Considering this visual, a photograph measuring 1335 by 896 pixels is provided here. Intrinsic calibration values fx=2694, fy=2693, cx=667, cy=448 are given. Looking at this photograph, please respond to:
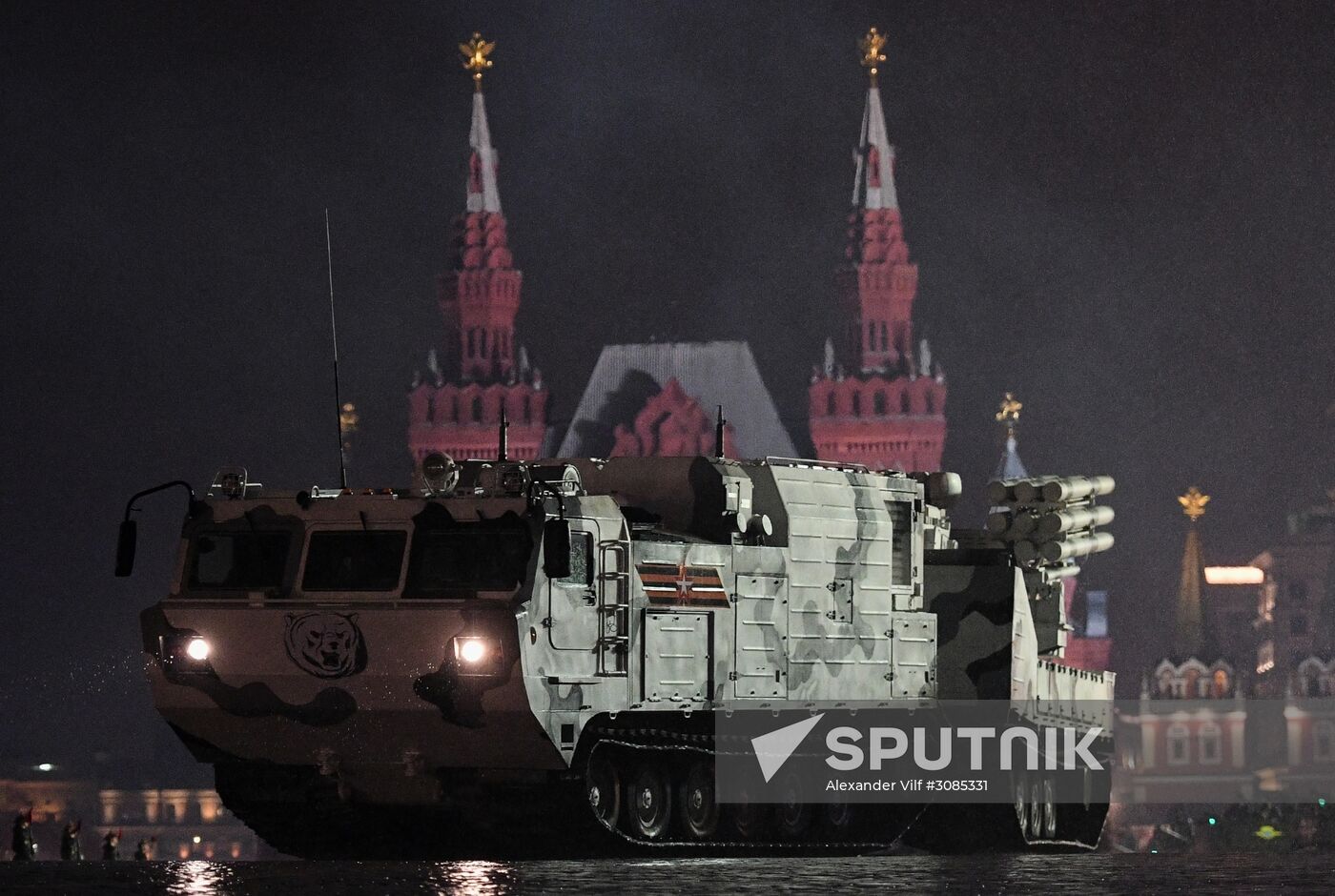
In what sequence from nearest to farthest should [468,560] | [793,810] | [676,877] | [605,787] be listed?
[676,877]
[468,560]
[605,787]
[793,810]

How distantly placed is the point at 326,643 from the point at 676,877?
4.62 m

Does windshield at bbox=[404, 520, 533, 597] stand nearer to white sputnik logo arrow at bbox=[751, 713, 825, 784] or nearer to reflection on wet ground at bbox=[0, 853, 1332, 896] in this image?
reflection on wet ground at bbox=[0, 853, 1332, 896]

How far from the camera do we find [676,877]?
19.4 metres

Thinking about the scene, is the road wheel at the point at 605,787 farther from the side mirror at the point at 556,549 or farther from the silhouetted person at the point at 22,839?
the silhouetted person at the point at 22,839

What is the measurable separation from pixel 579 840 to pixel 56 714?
583 feet

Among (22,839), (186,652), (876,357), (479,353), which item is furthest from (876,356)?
(186,652)

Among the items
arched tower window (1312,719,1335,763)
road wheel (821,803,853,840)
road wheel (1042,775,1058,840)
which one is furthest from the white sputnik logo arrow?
arched tower window (1312,719,1335,763)

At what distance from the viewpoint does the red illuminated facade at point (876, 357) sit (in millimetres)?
177500

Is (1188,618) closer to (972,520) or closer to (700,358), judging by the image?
(972,520)

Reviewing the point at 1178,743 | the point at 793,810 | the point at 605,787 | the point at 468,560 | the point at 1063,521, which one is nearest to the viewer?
the point at 468,560

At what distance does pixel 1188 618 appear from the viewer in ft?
634

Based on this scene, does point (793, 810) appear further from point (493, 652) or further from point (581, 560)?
point (493, 652)

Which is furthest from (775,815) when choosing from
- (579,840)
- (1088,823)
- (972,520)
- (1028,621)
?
(972,520)

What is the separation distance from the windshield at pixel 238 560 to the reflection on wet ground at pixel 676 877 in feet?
9.52
